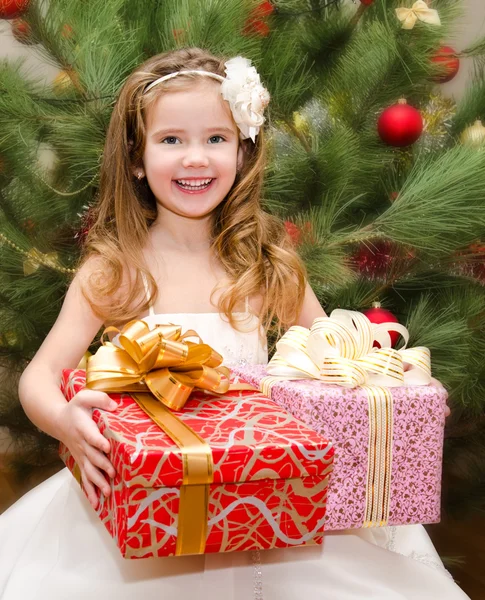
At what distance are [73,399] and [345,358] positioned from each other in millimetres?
309

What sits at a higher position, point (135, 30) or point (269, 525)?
point (135, 30)

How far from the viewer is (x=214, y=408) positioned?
84 centimetres

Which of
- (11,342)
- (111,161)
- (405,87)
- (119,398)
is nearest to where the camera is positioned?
(119,398)

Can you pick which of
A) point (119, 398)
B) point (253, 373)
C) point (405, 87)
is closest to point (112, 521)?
point (119, 398)

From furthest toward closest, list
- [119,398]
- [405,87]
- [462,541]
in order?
[462,541] < [405,87] < [119,398]

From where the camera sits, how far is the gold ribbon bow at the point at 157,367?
84cm

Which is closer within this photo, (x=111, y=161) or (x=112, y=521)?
(x=112, y=521)

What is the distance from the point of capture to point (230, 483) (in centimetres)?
73

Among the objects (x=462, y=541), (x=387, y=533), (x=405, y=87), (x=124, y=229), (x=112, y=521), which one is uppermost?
(x=405, y=87)

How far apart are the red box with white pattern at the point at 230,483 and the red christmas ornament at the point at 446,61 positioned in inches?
31.9

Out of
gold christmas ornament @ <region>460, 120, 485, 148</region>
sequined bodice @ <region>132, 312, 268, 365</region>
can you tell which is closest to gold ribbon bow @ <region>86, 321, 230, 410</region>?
sequined bodice @ <region>132, 312, 268, 365</region>

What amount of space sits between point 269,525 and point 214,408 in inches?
5.5

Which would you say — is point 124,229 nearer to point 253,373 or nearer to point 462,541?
point 253,373

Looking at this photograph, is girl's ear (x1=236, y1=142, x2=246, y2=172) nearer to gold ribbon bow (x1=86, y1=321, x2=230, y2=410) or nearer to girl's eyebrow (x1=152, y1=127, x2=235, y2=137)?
girl's eyebrow (x1=152, y1=127, x2=235, y2=137)
